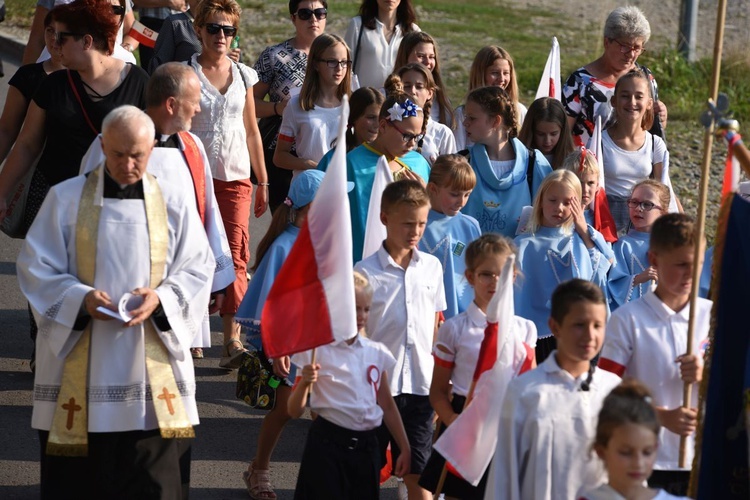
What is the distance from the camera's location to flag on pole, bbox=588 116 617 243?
7363 mm

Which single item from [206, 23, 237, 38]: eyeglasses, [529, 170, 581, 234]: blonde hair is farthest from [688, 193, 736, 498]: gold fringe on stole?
[206, 23, 237, 38]: eyeglasses

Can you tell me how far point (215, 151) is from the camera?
7824 mm

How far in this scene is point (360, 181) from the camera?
6844mm

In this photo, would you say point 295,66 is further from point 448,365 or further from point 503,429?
point 503,429

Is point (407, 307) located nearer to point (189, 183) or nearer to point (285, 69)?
point (189, 183)

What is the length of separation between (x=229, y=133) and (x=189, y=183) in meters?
2.36

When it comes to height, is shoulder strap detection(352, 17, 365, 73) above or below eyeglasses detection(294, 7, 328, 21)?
below

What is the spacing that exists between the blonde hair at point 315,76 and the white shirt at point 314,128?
53 millimetres

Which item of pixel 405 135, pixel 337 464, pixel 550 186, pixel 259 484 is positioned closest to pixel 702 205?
pixel 337 464

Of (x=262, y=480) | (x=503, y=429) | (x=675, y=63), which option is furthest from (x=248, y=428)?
(x=675, y=63)

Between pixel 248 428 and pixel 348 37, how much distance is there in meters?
A: 3.09

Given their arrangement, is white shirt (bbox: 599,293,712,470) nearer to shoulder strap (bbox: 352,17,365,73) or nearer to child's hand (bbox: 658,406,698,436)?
child's hand (bbox: 658,406,698,436)

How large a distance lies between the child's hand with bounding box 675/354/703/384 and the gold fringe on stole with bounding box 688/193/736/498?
4 cm

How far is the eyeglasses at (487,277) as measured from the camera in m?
5.55
